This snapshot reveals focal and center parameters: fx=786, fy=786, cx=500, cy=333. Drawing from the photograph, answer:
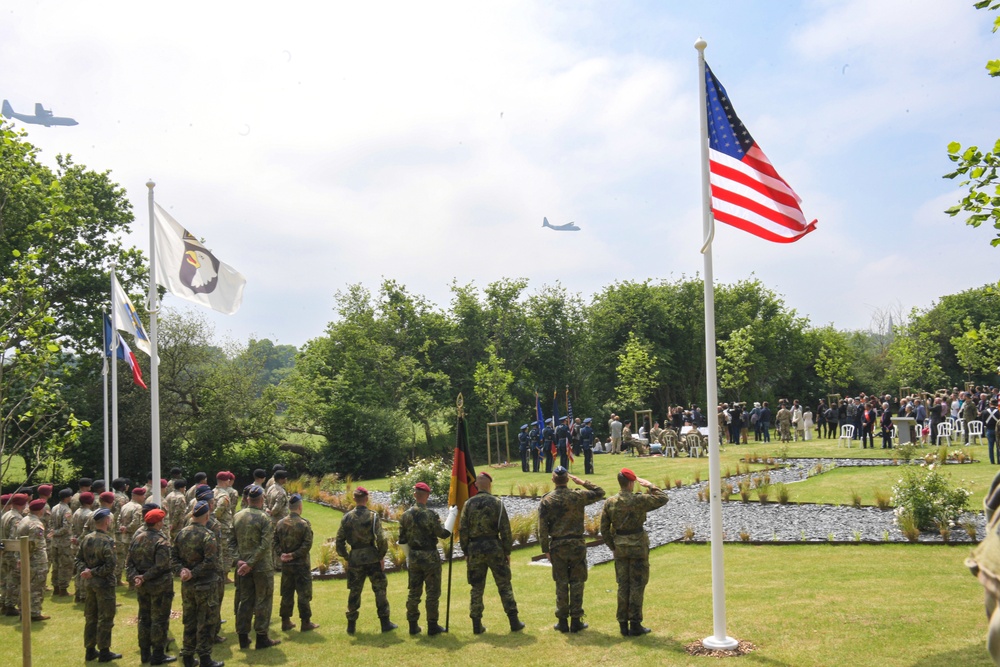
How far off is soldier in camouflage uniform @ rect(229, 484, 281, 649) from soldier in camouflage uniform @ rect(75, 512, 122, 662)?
1.62 metres

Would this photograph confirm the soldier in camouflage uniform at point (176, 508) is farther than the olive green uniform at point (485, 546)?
Yes

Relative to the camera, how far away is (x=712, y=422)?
336 inches

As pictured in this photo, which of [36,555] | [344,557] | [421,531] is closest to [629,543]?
[421,531]

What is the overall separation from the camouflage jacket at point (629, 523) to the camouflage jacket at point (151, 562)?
5.52m

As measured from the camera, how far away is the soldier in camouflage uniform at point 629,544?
31.4ft

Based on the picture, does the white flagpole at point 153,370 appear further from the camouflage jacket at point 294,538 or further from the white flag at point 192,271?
the camouflage jacket at point 294,538

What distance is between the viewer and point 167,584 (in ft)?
32.4

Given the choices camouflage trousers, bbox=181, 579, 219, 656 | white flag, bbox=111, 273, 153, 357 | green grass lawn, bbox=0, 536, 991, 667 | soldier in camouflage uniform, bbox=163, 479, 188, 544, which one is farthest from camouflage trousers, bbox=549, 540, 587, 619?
white flag, bbox=111, 273, 153, 357

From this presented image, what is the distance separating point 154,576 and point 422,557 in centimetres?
338

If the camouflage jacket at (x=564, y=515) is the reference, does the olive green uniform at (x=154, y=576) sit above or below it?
below

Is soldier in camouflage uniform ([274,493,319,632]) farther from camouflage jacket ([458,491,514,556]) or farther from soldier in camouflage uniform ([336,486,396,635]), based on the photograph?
camouflage jacket ([458,491,514,556])

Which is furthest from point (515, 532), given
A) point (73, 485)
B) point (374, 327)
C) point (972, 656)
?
point (374, 327)

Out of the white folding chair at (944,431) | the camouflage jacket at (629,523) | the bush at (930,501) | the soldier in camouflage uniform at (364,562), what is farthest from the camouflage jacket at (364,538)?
the white folding chair at (944,431)

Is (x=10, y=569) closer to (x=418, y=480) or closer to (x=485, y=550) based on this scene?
(x=485, y=550)
